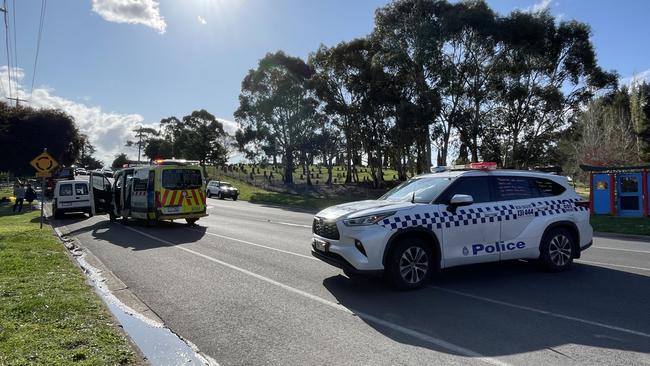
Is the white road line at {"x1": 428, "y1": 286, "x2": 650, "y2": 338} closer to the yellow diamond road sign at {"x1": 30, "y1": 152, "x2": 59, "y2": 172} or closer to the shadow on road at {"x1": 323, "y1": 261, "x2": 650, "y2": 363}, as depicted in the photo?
the shadow on road at {"x1": 323, "y1": 261, "x2": 650, "y2": 363}

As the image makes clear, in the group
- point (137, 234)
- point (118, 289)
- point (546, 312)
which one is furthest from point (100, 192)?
point (546, 312)

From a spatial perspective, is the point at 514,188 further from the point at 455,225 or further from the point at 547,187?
the point at 455,225

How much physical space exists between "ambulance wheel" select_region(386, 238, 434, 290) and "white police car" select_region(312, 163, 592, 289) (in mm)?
14

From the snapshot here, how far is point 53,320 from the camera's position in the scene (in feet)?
17.8

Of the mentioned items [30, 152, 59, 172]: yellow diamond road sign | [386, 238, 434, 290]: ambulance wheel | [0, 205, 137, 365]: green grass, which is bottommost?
[0, 205, 137, 365]: green grass

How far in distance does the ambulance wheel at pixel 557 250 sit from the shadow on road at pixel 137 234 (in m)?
9.00

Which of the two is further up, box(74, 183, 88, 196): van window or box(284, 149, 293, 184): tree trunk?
box(284, 149, 293, 184): tree trunk

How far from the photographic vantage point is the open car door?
20594 millimetres

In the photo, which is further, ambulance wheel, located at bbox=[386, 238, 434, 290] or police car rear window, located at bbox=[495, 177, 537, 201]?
police car rear window, located at bbox=[495, 177, 537, 201]

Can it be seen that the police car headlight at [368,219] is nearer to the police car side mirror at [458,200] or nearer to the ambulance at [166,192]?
the police car side mirror at [458,200]

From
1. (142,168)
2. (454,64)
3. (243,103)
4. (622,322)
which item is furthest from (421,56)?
(622,322)

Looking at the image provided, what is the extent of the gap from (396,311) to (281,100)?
4248 centimetres

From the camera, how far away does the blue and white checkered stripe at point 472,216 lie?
6.74 m

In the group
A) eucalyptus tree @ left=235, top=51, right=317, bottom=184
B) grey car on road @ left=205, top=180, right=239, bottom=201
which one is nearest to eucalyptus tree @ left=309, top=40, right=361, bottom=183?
eucalyptus tree @ left=235, top=51, right=317, bottom=184
